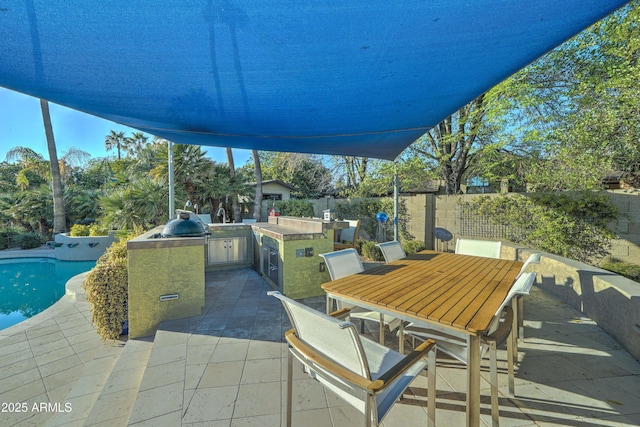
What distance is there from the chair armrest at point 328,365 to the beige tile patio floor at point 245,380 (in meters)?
0.67

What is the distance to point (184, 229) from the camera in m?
3.69

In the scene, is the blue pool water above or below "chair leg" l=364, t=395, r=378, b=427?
below

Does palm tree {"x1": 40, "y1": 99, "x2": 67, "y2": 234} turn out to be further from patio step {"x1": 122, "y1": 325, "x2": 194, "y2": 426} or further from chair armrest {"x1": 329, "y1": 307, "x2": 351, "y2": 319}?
chair armrest {"x1": 329, "y1": 307, "x2": 351, "y2": 319}

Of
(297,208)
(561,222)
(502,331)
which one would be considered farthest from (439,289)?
(297,208)

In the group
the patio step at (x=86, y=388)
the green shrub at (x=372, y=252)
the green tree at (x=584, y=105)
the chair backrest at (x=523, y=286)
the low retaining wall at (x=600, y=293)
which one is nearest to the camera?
the chair backrest at (x=523, y=286)

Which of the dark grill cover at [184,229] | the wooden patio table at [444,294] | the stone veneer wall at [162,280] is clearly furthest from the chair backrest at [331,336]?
the dark grill cover at [184,229]

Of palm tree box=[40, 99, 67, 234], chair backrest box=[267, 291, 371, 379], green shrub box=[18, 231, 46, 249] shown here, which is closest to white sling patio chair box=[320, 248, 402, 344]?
chair backrest box=[267, 291, 371, 379]

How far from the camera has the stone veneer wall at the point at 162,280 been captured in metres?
3.32

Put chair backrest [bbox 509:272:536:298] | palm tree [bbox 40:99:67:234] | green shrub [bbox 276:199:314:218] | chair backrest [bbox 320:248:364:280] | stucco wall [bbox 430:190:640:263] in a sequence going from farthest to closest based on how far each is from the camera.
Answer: green shrub [bbox 276:199:314:218] < palm tree [bbox 40:99:67:234] < stucco wall [bbox 430:190:640:263] < chair backrest [bbox 320:248:364:280] < chair backrest [bbox 509:272:536:298]

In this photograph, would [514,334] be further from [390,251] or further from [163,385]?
[163,385]

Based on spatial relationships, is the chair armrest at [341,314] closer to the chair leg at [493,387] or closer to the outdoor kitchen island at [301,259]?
the chair leg at [493,387]

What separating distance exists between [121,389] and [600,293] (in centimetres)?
512

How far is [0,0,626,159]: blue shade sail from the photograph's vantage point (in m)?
1.26

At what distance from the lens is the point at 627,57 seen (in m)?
4.51
